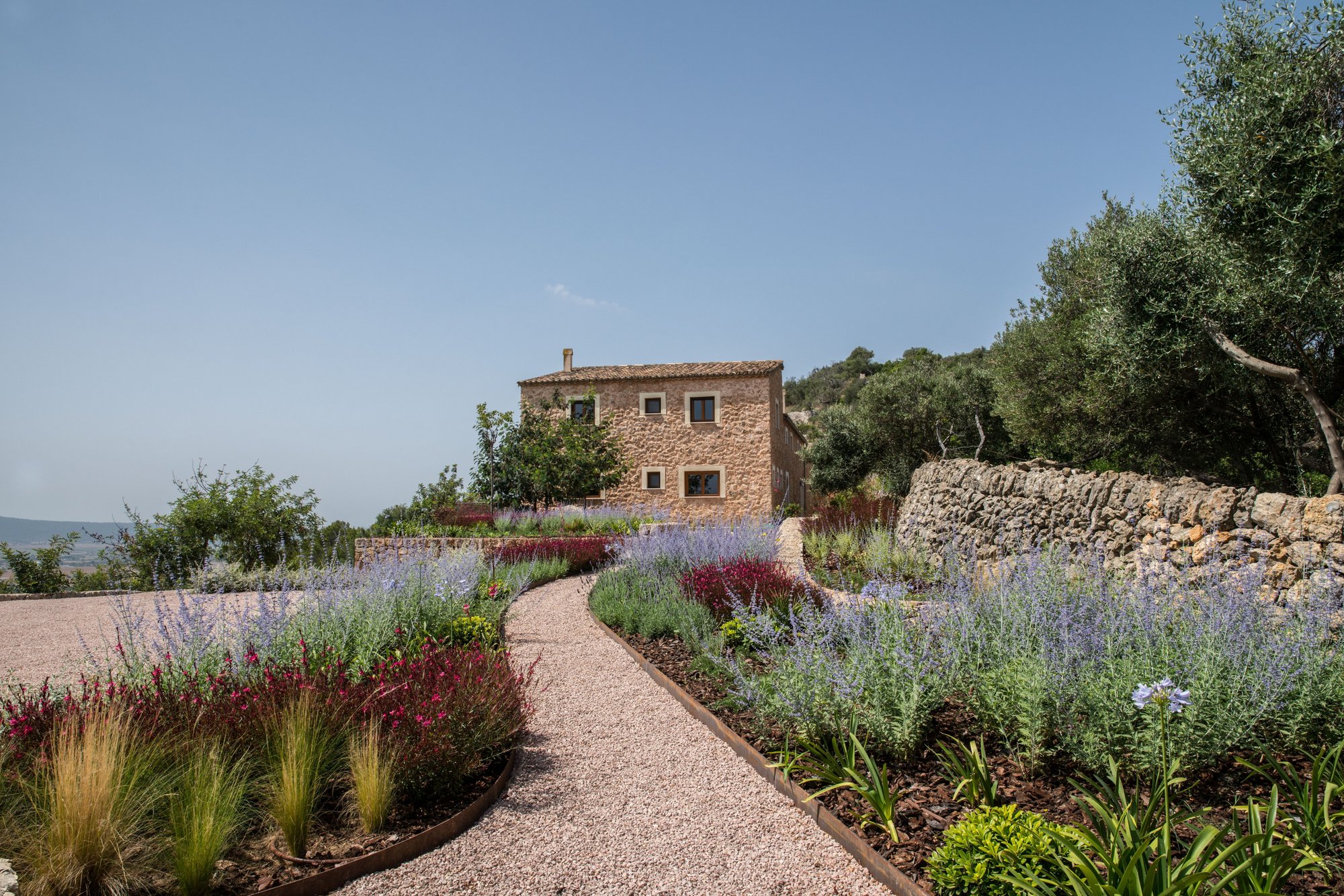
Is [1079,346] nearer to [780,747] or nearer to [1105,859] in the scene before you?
[780,747]

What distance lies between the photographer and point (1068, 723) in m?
2.97

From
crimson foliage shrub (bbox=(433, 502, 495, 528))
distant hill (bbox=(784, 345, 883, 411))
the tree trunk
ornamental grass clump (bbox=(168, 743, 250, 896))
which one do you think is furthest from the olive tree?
distant hill (bbox=(784, 345, 883, 411))

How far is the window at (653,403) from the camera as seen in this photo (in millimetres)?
23422

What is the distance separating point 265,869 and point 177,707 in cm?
105

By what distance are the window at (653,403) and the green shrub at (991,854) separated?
21151 mm

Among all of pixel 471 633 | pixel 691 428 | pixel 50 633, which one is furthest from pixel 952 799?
pixel 691 428

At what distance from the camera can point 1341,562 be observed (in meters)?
4.84

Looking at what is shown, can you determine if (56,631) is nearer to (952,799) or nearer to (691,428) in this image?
(952,799)

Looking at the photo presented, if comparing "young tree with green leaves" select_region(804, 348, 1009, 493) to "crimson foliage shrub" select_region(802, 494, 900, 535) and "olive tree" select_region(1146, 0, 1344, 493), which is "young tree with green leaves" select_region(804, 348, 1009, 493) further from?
"olive tree" select_region(1146, 0, 1344, 493)

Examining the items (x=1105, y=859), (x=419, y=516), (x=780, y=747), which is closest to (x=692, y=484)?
(x=419, y=516)

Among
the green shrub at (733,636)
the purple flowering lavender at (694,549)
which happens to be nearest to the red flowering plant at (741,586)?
the green shrub at (733,636)

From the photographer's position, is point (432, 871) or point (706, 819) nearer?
point (432, 871)

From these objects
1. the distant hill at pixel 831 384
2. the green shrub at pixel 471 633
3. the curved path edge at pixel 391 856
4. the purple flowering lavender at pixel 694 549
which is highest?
the distant hill at pixel 831 384

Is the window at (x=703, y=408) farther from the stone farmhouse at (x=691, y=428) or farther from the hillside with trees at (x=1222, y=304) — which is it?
the hillside with trees at (x=1222, y=304)
